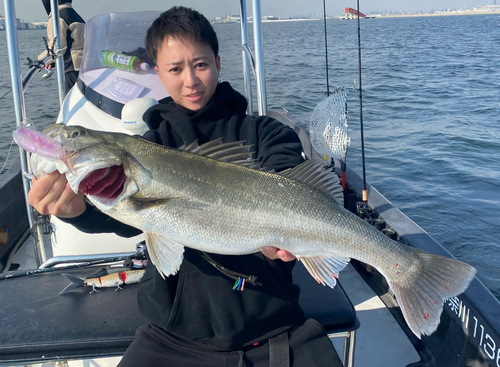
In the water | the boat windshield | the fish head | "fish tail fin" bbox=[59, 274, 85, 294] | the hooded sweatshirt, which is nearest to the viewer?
the fish head

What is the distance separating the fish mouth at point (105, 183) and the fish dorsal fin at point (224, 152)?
Result: 344 mm

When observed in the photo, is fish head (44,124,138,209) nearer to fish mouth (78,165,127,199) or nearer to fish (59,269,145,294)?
fish mouth (78,165,127,199)

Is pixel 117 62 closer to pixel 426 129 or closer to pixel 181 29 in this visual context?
pixel 181 29

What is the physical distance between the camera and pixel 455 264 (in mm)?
2068

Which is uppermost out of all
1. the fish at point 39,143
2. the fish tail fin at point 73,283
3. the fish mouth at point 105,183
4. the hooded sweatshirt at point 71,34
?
the hooded sweatshirt at point 71,34

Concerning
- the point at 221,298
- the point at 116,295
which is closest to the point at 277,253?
the point at 221,298

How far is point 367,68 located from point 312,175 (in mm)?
19806

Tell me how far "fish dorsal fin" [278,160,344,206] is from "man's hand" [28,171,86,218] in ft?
3.49

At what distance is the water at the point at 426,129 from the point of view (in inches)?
257

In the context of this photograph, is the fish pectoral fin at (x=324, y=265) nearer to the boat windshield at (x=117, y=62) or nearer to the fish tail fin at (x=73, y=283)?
the fish tail fin at (x=73, y=283)

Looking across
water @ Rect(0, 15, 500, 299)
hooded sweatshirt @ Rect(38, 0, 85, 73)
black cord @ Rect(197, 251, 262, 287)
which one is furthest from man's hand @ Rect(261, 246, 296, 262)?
hooded sweatshirt @ Rect(38, 0, 85, 73)

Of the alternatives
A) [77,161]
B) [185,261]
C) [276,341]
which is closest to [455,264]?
[276,341]

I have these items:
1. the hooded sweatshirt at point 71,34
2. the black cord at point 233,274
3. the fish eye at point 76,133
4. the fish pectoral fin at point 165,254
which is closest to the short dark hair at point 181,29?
the fish eye at point 76,133

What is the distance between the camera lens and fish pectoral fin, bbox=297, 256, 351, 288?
2.08 meters
